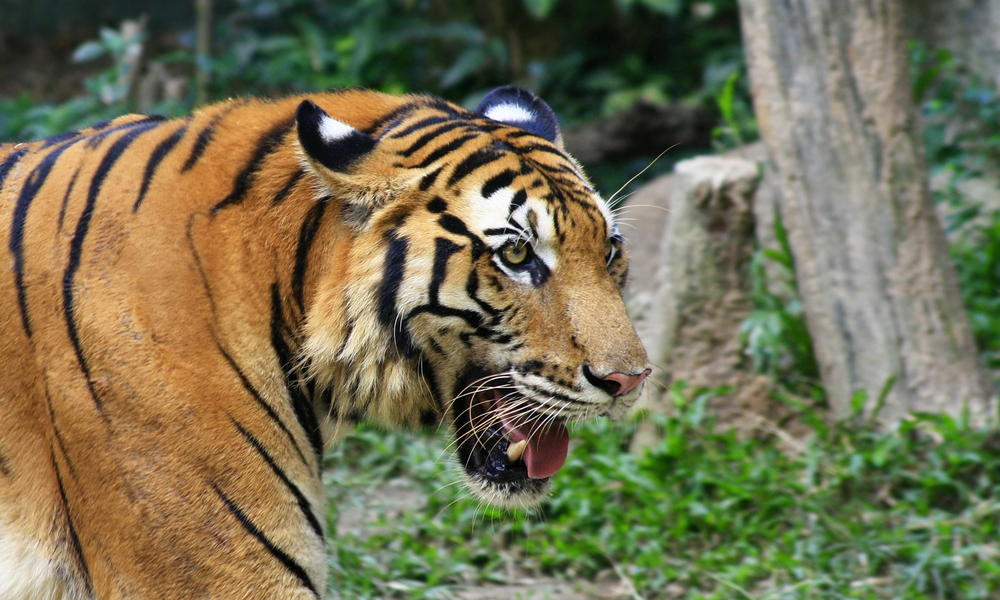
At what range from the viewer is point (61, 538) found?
256 cm

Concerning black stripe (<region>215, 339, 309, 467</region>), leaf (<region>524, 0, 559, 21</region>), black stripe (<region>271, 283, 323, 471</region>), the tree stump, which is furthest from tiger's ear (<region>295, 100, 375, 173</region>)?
leaf (<region>524, 0, 559, 21</region>)

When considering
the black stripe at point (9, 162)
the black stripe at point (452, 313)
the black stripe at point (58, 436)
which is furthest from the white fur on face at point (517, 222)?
the black stripe at point (9, 162)

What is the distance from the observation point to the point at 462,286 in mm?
2629

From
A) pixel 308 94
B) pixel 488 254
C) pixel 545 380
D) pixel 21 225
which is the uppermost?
pixel 308 94

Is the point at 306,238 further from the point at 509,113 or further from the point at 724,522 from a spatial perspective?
the point at 724,522

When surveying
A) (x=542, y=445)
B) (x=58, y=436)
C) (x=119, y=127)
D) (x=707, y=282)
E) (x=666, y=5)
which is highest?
(x=666, y=5)

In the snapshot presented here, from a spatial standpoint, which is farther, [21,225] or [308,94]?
[308,94]

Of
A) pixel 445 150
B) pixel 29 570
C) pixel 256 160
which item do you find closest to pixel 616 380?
pixel 445 150

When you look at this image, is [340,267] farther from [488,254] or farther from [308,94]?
[308,94]

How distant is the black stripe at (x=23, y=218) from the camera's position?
101 inches

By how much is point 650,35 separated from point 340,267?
7393 mm

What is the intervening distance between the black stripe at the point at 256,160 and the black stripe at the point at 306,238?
0.17 metres

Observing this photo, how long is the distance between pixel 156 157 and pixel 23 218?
334mm

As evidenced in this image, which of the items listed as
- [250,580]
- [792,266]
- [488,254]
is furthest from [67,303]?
[792,266]
